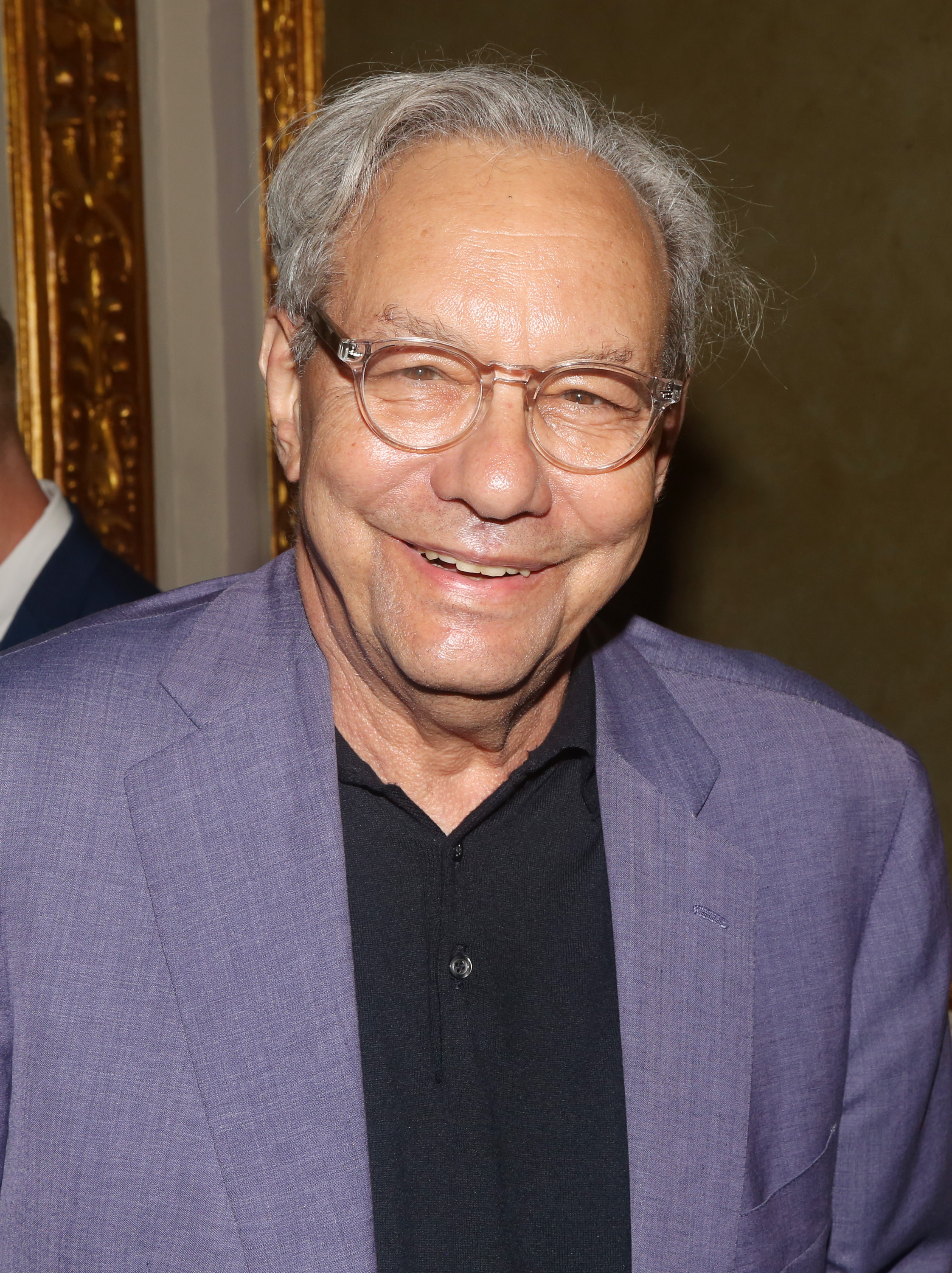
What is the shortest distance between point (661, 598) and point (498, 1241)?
1.29 metres

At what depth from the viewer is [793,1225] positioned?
1.36 metres

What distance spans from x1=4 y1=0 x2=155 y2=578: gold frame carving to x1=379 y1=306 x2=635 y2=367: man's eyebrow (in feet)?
5.71

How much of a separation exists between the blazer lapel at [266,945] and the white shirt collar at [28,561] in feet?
3.24

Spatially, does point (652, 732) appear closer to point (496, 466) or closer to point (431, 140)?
point (496, 466)

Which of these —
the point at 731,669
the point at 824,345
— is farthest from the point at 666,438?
the point at 824,345

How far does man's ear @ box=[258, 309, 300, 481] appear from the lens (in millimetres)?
1334

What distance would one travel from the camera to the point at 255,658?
1295 millimetres

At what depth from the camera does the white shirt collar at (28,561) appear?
7.02ft

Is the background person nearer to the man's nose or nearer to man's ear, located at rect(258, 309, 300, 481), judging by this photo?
man's ear, located at rect(258, 309, 300, 481)

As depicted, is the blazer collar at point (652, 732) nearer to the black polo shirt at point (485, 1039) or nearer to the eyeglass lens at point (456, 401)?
the black polo shirt at point (485, 1039)

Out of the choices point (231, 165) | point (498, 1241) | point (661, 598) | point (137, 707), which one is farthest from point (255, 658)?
point (231, 165)

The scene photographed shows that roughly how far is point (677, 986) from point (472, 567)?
0.48 m

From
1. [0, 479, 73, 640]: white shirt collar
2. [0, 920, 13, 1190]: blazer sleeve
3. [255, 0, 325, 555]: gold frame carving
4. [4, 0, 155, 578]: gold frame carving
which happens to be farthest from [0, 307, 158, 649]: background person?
[0, 920, 13, 1190]: blazer sleeve

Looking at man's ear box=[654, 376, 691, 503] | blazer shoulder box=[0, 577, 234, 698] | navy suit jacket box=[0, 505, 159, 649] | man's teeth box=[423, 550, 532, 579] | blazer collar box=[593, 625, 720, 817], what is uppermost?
man's ear box=[654, 376, 691, 503]
